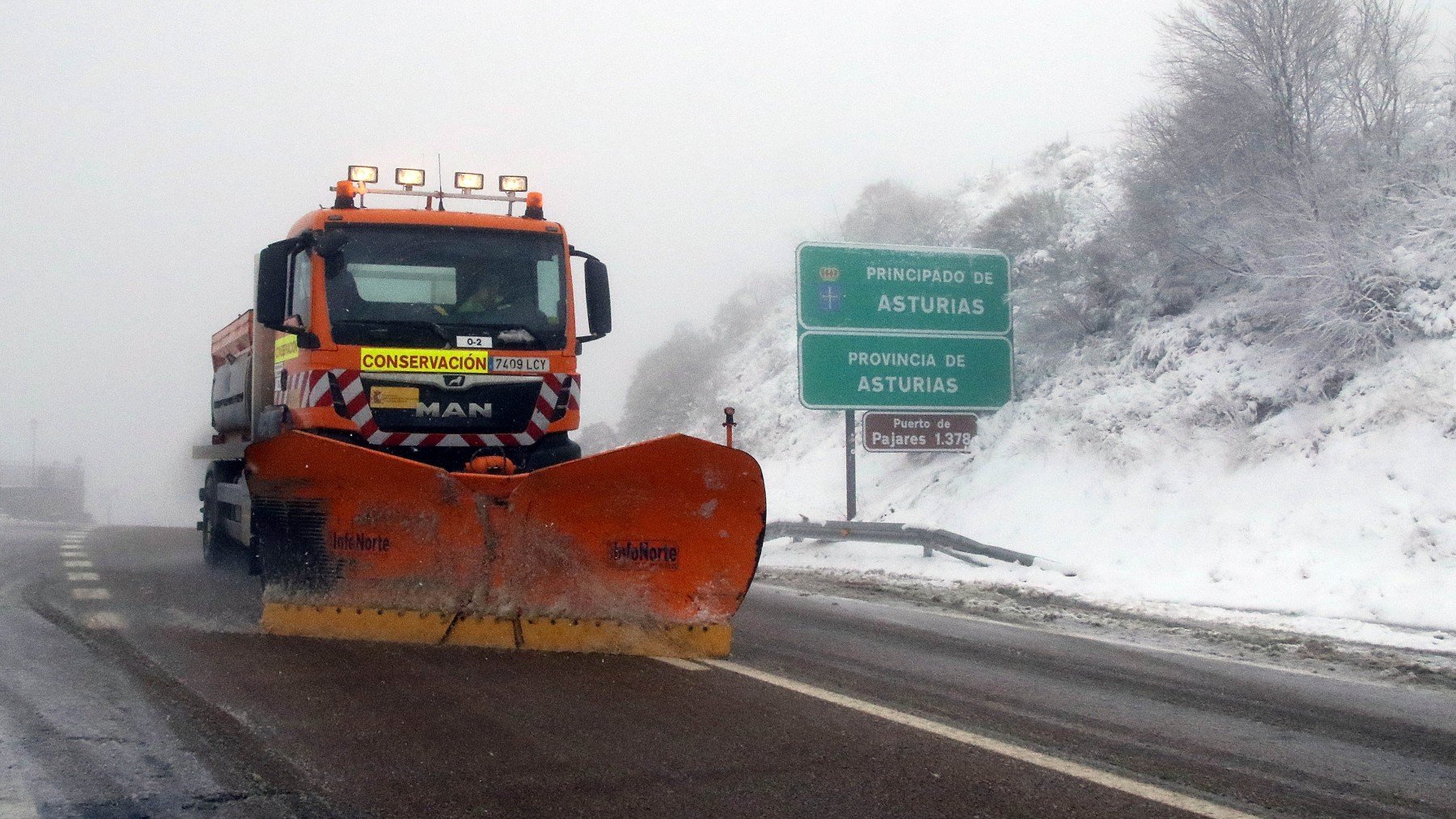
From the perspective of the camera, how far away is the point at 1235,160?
15.6 meters

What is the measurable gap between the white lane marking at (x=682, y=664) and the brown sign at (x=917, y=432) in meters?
9.72

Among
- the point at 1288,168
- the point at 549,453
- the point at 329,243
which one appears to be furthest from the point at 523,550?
the point at 1288,168

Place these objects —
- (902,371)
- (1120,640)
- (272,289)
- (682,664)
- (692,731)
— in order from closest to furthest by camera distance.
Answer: (692,731) < (682,664) < (1120,640) < (272,289) < (902,371)

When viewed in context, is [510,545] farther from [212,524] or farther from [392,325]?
[212,524]

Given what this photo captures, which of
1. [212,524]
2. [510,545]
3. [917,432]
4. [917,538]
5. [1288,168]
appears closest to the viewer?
[510,545]

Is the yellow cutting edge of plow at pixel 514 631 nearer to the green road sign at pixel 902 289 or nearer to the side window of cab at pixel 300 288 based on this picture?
the side window of cab at pixel 300 288

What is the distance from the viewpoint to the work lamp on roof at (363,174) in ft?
30.1

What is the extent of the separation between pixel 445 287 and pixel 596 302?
114 cm

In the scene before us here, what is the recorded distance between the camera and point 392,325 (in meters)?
8.36

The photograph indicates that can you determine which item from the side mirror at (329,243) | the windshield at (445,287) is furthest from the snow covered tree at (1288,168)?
the side mirror at (329,243)

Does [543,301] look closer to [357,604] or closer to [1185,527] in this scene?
[357,604]

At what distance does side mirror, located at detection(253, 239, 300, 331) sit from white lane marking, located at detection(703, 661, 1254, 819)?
4.41 meters

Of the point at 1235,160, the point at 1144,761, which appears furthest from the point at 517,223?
the point at 1235,160

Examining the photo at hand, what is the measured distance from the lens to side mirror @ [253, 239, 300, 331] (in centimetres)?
845
